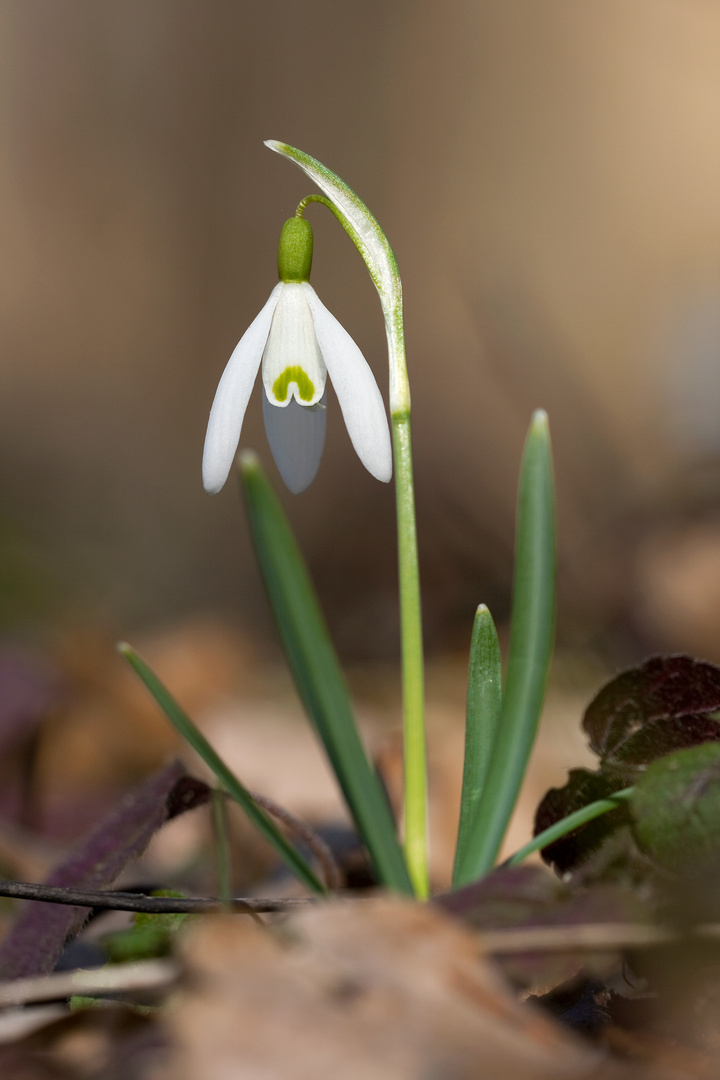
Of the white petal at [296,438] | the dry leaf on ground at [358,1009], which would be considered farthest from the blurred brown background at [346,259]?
the dry leaf on ground at [358,1009]

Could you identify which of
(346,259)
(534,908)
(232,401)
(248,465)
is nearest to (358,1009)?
(534,908)

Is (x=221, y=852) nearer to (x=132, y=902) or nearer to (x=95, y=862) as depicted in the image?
(x=132, y=902)

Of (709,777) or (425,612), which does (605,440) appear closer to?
(425,612)

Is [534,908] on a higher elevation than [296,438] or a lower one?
lower

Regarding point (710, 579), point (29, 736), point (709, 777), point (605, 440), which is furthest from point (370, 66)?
point (709, 777)

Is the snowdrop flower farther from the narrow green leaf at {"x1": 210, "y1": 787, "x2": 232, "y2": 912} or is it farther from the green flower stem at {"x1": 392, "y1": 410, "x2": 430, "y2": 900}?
the narrow green leaf at {"x1": 210, "y1": 787, "x2": 232, "y2": 912}

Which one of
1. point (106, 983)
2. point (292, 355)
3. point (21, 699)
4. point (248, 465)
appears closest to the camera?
point (106, 983)

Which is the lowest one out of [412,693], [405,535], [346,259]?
[412,693]

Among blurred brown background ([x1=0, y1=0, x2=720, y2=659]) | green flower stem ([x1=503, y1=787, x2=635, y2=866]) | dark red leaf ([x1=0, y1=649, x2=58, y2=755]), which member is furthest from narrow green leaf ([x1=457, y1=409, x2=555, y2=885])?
blurred brown background ([x1=0, y1=0, x2=720, y2=659])
